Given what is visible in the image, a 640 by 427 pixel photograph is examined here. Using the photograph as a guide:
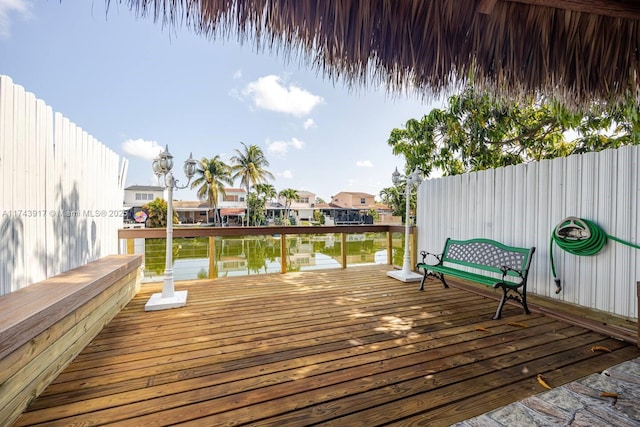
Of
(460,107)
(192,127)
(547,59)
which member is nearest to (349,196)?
(192,127)

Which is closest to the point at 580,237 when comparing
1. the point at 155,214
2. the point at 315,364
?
the point at 315,364

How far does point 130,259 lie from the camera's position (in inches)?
132

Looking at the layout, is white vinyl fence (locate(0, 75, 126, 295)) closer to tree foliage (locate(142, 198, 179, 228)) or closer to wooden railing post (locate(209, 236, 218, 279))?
wooden railing post (locate(209, 236, 218, 279))

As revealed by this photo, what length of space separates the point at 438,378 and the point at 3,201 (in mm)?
2988

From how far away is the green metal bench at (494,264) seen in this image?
9.48 feet

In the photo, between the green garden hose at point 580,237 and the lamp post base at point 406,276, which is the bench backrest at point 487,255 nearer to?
the green garden hose at point 580,237

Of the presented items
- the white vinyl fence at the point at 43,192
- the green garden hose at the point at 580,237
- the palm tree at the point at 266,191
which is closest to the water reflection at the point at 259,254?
the white vinyl fence at the point at 43,192

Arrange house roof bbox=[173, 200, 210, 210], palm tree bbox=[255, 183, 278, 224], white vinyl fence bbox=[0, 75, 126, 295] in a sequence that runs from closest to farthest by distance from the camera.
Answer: white vinyl fence bbox=[0, 75, 126, 295]
palm tree bbox=[255, 183, 278, 224]
house roof bbox=[173, 200, 210, 210]

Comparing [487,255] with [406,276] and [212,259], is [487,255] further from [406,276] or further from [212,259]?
[212,259]

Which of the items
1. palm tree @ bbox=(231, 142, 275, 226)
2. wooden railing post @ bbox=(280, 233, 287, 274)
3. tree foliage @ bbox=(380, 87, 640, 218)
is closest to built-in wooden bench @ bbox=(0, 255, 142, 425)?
wooden railing post @ bbox=(280, 233, 287, 274)

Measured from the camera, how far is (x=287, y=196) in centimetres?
3700

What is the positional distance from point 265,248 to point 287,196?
1271 inches

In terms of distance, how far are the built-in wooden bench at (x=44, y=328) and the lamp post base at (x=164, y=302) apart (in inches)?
16.0

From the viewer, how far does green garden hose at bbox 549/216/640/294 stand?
105 inches
